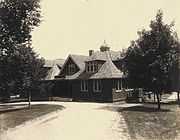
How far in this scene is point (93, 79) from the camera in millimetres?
44156

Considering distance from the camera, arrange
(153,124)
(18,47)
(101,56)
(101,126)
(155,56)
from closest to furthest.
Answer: (101,126)
(153,124)
(155,56)
(18,47)
(101,56)

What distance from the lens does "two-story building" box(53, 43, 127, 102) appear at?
42.8 m

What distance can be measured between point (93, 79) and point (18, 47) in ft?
36.8

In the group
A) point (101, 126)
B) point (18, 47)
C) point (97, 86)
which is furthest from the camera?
point (97, 86)

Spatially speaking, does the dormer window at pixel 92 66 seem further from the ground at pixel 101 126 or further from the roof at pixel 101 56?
the ground at pixel 101 126

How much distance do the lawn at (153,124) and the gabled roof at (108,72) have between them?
39.8ft

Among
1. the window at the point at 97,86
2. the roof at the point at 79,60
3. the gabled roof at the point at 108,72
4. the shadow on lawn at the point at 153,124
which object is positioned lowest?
the shadow on lawn at the point at 153,124

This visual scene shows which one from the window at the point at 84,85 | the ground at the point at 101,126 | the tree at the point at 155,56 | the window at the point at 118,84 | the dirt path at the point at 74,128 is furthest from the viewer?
the window at the point at 84,85

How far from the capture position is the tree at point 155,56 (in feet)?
102

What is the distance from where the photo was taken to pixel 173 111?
100ft

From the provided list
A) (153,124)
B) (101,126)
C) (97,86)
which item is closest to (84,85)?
(97,86)

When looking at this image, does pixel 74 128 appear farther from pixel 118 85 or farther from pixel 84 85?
pixel 84 85

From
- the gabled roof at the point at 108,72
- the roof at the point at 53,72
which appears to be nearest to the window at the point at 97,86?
the gabled roof at the point at 108,72

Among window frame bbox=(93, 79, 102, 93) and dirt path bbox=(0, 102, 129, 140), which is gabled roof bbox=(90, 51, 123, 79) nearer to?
window frame bbox=(93, 79, 102, 93)
